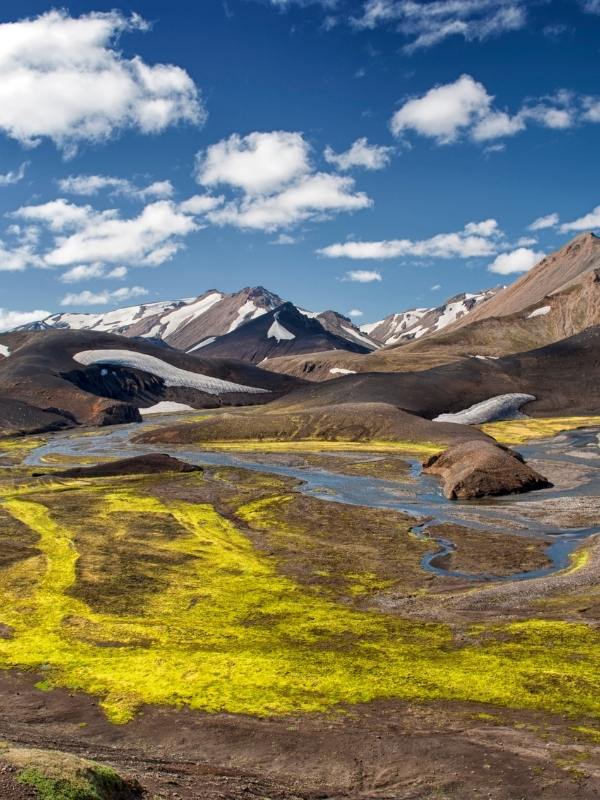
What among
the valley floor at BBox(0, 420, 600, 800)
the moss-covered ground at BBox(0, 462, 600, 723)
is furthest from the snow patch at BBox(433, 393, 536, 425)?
the moss-covered ground at BBox(0, 462, 600, 723)

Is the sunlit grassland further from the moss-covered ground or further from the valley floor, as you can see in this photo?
the moss-covered ground

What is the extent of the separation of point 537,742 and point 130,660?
13.1 meters

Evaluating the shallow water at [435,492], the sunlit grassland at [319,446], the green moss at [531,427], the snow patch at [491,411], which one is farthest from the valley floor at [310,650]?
the snow patch at [491,411]

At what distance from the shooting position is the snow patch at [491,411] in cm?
14312

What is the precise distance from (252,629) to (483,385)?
146m

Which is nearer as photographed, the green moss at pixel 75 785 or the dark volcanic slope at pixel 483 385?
the green moss at pixel 75 785

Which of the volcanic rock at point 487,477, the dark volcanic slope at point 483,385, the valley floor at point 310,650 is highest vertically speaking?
the dark volcanic slope at point 483,385

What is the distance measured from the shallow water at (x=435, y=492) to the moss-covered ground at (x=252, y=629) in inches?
195

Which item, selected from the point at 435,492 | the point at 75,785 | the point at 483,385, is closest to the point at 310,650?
the point at 75,785

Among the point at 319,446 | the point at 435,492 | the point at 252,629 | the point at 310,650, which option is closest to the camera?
the point at 310,650

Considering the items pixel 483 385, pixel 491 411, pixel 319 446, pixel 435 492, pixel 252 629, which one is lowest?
pixel 252 629

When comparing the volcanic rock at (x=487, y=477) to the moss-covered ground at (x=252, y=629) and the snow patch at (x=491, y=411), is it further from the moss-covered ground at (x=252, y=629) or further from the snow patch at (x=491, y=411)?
the snow patch at (x=491, y=411)

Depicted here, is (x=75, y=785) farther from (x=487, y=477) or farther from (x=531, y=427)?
(x=531, y=427)

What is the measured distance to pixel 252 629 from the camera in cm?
2745
